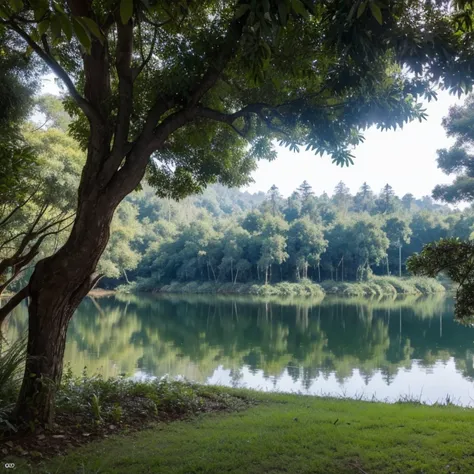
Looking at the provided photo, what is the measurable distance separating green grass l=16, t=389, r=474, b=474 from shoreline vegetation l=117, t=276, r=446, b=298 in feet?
107

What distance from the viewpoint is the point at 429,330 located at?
1788 cm

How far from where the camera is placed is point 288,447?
3.25 metres

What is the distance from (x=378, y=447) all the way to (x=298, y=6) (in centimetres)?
294

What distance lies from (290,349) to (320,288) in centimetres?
2600

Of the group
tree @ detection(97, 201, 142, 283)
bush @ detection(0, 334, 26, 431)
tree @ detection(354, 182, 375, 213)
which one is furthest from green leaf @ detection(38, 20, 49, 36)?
tree @ detection(354, 182, 375, 213)

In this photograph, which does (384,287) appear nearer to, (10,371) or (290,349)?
(290,349)

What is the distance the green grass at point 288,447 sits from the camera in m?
2.86

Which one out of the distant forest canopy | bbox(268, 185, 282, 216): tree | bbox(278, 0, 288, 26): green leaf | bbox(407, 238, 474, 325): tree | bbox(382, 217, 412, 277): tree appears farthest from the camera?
bbox(268, 185, 282, 216): tree

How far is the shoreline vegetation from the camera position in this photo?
123 feet

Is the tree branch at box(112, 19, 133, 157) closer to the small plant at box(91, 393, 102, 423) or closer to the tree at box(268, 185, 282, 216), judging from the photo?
the small plant at box(91, 393, 102, 423)

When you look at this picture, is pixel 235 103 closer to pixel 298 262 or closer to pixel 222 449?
pixel 222 449

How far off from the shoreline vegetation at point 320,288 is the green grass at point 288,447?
107 ft

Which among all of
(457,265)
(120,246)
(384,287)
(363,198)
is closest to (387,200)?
(363,198)

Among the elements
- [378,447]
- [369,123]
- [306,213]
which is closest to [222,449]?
[378,447]
